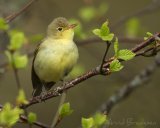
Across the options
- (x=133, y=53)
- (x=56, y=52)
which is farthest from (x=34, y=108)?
(x=133, y=53)

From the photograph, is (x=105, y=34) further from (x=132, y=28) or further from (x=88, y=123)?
(x=132, y=28)

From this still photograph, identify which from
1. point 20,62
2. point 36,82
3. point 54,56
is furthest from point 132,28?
point 20,62

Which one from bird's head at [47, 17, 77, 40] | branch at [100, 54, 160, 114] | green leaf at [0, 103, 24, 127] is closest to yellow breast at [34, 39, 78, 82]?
bird's head at [47, 17, 77, 40]

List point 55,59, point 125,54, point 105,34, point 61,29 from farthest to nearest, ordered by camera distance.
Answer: point 61,29 < point 55,59 < point 125,54 < point 105,34

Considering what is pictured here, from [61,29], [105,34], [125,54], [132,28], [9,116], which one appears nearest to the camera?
[9,116]

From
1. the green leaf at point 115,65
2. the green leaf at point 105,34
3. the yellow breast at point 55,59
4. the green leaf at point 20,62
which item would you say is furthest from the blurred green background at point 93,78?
the green leaf at point 20,62

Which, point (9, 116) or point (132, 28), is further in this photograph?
point (132, 28)

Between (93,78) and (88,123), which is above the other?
(93,78)
